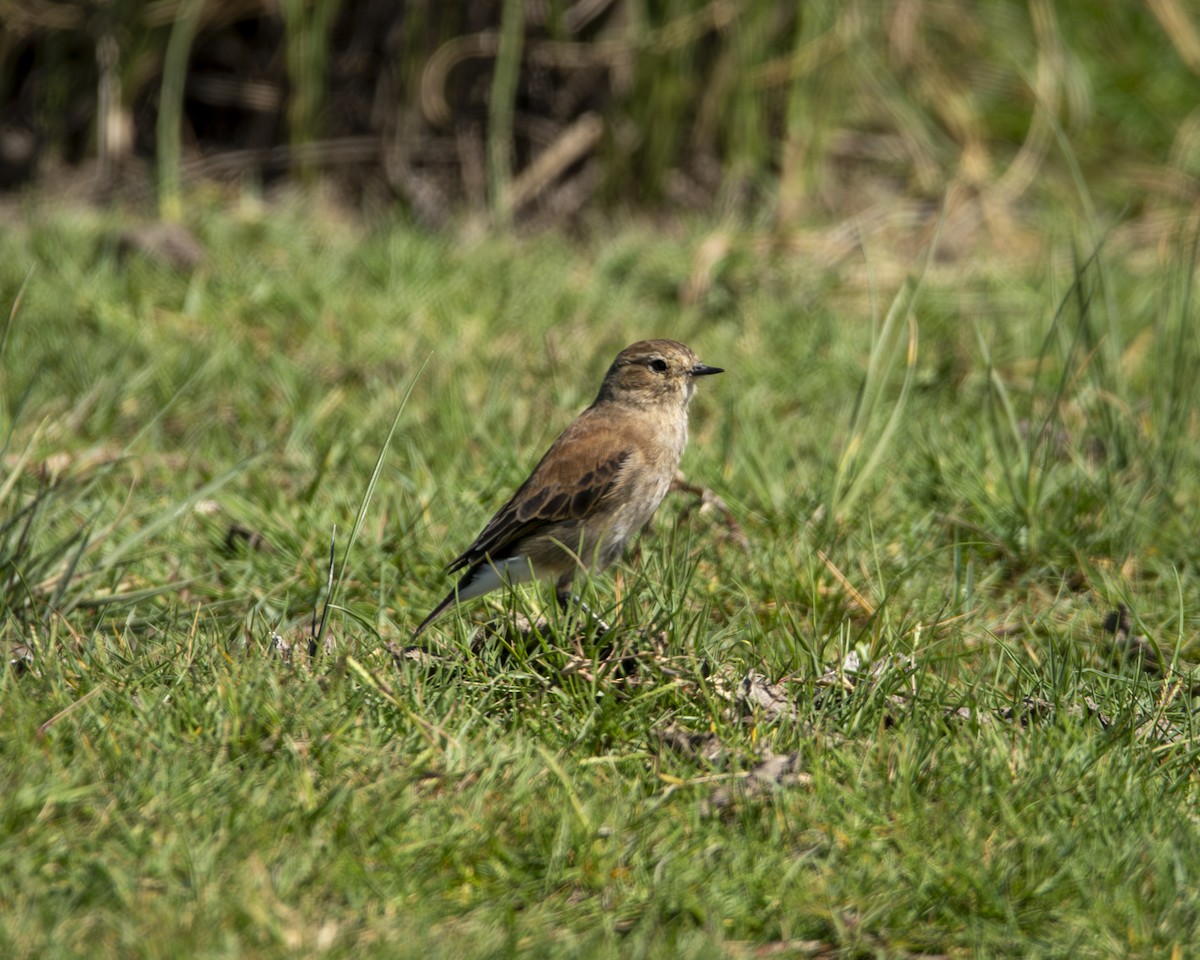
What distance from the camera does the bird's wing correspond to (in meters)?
4.61

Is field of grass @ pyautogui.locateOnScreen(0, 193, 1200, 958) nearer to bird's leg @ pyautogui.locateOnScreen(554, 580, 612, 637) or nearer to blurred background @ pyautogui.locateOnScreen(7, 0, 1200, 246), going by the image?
bird's leg @ pyautogui.locateOnScreen(554, 580, 612, 637)

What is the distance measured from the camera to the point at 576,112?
9.02 m

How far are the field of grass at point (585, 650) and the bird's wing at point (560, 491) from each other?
261mm

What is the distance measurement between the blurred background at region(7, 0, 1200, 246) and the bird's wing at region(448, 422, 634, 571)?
4.09m

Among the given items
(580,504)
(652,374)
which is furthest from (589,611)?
(652,374)

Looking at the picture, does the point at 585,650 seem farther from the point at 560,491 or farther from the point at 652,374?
the point at 652,374

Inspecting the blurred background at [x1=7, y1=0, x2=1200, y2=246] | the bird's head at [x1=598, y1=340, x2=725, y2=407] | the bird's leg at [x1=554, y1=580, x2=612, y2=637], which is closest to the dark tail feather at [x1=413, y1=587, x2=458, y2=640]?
the bird's leg at [x1=554, y1=580, x2=612, y2=637]

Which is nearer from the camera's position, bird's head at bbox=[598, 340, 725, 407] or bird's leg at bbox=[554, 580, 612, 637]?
bird's leg at bbox=[554, 580, 612, 637]

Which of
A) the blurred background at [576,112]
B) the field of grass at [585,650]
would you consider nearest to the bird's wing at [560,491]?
the field of grass at [585,650]

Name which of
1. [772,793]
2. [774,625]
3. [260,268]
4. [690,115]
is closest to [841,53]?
[690,115]

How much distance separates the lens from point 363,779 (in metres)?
3.35

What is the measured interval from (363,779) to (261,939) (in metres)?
0.55

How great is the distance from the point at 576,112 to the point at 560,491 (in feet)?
16.2

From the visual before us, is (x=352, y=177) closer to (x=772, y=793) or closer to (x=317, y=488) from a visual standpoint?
(x=317, y=488)
